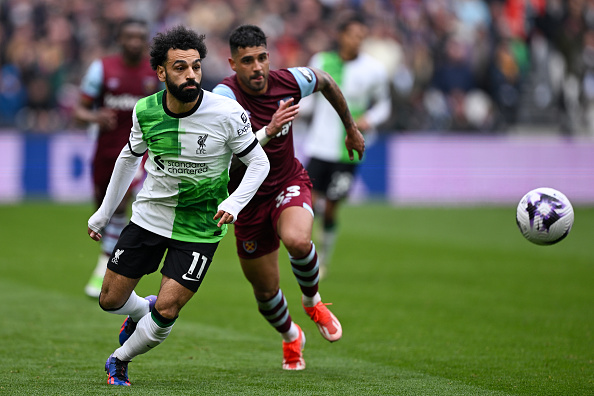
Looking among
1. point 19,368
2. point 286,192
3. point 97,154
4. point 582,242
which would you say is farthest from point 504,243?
point 19,368

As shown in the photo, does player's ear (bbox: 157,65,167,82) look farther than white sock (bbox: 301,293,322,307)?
No

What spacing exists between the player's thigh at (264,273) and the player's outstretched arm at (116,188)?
1.23 metres

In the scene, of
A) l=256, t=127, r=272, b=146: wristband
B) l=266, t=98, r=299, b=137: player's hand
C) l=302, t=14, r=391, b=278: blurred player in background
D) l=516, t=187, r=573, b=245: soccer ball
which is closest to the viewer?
l=266, t=98, r=299, b=137: player's hand

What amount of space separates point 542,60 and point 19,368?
61.8 ft

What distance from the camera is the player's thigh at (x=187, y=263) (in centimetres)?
602

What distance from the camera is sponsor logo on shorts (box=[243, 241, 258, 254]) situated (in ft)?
22.8

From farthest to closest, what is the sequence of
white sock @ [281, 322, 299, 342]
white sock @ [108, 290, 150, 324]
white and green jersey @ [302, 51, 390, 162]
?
white and green jersey @ [302, 51, 390, 162]
white sock @ [281, 322, 299, 342]
white sock @ [108, 290, 150, 324]

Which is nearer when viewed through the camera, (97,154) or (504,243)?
(97,154)

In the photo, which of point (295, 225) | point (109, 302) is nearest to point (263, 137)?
point (295, 225)

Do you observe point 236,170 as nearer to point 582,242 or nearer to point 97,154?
point 97,154

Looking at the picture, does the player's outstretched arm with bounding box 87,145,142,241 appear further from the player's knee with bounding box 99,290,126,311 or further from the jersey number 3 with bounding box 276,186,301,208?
the jersey number 3 with bounding box 276,186,301,208

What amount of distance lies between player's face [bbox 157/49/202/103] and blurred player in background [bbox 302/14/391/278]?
233 inches

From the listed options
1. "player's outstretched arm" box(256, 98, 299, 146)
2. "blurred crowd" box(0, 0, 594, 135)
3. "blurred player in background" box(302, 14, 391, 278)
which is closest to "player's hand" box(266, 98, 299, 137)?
"player's outstretched arm" box(256, 98, 299, 146)

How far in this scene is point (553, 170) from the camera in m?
20.2
